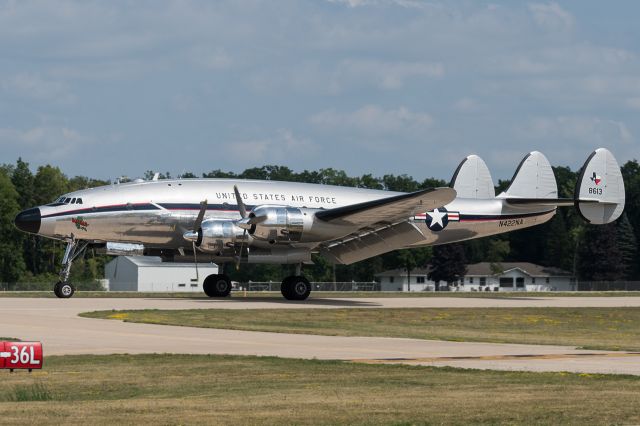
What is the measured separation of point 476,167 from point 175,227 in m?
15.4

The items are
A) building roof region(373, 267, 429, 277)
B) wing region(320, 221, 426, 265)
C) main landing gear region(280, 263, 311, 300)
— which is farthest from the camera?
building roof region(373, 267, 429, 277)

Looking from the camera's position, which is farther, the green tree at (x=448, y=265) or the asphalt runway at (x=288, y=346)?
the green tree at (x=448, y=265)

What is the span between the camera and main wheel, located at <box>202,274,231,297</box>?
141 feet

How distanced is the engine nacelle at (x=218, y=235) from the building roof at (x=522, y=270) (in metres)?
86.1

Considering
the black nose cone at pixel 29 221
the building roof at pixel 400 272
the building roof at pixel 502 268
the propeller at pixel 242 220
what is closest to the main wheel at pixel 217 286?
the propeller at pixel 242 220

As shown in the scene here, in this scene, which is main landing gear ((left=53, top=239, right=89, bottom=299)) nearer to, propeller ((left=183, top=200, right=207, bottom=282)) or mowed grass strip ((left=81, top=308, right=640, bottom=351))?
propeller ((left=183, top=200, right=207, bottom=282))

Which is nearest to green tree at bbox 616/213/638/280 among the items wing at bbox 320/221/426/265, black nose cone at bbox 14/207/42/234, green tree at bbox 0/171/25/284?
green tree at bbox 0/171/25/284

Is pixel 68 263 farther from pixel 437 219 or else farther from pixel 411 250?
pixel 411 250

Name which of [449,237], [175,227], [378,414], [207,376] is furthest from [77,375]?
[449,237]

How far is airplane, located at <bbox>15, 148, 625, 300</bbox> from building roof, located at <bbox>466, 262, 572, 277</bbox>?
8064cm

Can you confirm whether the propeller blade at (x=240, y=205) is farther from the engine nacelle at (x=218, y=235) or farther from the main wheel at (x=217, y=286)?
the main wheel at (x=217, y=286)

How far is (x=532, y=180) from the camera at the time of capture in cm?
4900

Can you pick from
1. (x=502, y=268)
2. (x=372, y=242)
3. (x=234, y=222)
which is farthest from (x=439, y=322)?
(x=502, y=268)

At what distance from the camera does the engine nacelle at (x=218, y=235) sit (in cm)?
3831
